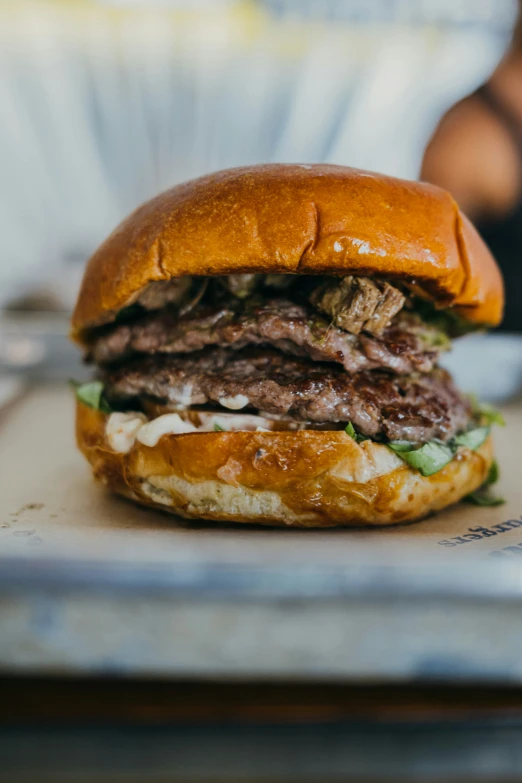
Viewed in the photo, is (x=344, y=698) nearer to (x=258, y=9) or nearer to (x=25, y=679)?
(x=25, y=679)

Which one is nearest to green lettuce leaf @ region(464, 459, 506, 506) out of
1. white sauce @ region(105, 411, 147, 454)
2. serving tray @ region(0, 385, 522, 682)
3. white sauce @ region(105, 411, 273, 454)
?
serving tray @ region(0, 385, 522, 682)

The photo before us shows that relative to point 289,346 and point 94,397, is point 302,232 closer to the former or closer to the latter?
point 289,346

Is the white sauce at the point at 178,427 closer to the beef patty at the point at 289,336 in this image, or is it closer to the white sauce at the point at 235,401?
the white sauce at the point at 235,401

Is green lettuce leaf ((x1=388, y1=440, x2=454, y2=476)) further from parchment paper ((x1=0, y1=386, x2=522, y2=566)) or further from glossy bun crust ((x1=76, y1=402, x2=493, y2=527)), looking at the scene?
parchment paper ((x1=0, y1=386, x2=522, y2=566))

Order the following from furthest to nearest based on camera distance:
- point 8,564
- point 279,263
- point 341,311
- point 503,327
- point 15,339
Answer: point 503,327, point 15,339, point 341,311, point 279,263, point 8,564

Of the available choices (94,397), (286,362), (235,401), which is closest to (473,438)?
(286,362)

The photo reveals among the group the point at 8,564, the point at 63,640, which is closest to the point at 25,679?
the point at 63,640

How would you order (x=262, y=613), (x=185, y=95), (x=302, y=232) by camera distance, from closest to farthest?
(x=262, y=613) → (x=302, y=232) → (x=185, y=95)
